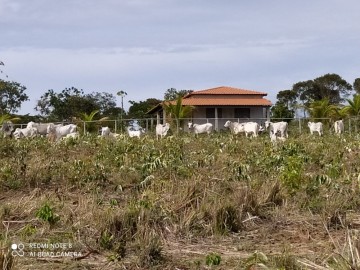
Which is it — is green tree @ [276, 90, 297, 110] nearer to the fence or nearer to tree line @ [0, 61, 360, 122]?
tree line @ [0, 61, 360, 122]

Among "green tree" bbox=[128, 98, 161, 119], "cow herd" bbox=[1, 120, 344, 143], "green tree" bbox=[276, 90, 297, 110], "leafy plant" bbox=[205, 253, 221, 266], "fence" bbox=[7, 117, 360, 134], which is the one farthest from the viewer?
"green tree" bbox=[276, 90, 297, 110]

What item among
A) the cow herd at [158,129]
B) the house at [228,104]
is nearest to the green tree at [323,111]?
the cow herd at [158,129]

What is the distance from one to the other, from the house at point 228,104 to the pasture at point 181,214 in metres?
27.7

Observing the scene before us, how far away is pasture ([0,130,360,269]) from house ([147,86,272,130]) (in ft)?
90.9

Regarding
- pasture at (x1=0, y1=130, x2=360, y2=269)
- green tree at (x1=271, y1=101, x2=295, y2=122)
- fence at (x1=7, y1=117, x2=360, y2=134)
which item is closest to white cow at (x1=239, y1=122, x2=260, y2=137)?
fence at (x1=7, y1=117, x2=360, y2=134)

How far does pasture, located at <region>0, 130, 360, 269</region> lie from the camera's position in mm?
4871

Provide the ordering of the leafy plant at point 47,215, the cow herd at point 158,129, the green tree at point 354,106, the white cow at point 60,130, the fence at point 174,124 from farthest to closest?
the green tree at point 354,106, the fence at point 174,124, the white cow at point 60,130, the cow herd at point 158,129, the leafy plant at point 47,215

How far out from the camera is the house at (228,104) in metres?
37.4

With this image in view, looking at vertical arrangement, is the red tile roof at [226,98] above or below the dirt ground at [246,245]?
above

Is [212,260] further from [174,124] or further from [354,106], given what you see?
[354,106]

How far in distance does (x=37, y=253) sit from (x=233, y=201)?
2215 mm

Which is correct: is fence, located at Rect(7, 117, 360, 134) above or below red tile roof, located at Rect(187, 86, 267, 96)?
below

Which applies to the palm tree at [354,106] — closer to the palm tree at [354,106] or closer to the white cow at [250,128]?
the palm tree at [354,106]

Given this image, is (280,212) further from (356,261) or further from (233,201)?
(356,261)
